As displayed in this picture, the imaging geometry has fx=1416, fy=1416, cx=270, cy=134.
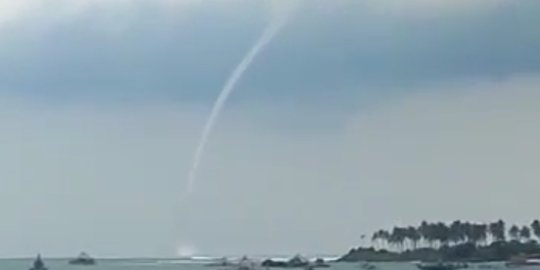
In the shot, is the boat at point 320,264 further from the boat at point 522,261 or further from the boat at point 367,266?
the boat at point 522,261

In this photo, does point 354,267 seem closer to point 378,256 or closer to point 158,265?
point 378,256

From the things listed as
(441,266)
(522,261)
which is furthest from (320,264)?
(522,261)

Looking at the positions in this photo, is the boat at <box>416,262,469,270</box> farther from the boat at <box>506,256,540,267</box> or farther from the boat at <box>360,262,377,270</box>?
the boat at <box>360,262,377,270</box>

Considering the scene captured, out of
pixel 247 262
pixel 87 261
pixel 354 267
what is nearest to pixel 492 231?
pixel 354 267

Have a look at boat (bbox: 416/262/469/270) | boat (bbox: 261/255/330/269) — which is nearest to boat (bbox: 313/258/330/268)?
boat (bbox: 261/255/330/269)

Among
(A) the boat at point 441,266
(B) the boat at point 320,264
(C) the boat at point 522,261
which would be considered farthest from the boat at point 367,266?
(C) the boat at point 522,261

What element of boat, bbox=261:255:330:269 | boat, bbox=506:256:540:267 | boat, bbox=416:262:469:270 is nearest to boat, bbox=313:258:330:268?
boat, bbox=261:255:330:269

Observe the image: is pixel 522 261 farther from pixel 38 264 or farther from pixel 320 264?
pixel 38 264

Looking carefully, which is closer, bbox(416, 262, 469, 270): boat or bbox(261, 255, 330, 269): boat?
bbox(261, 255, 330, 269): boat

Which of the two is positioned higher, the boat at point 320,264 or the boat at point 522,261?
the boat at point 522,261

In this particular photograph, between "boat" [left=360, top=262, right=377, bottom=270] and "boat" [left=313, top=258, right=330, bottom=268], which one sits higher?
"boat" [left=360, top=262, right=377, bottom=270]

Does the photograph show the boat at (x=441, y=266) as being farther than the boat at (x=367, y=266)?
No
